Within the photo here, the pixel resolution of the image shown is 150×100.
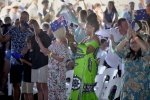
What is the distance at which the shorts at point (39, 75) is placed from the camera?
3814 mm

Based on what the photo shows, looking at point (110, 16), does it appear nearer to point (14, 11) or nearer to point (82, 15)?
point (82, 15)

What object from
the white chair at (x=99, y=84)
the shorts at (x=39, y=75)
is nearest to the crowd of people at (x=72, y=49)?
the shorts at (x=39, y=75)

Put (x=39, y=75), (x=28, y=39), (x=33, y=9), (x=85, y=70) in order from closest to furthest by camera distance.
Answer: (x=85, y=70) → (x=39, y=75) → (x=28, y=39) → (x=33, y=9)

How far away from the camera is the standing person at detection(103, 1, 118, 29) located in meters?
4.14

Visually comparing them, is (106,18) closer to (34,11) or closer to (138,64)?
(34,11)

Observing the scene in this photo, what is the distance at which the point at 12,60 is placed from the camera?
4.10 m

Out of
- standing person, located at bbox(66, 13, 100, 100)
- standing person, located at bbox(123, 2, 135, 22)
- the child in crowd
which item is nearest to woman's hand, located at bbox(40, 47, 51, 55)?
the child in crowd

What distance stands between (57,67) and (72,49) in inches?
12.5

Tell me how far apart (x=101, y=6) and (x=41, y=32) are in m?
1.04

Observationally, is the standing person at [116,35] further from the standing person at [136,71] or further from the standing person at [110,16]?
the standing person at [136,71]

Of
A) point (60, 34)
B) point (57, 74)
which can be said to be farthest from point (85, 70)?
point (60, 34)

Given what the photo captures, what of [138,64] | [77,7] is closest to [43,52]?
[77,7]

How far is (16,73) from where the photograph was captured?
4.11m

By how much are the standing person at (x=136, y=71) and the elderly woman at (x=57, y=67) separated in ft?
3.19
